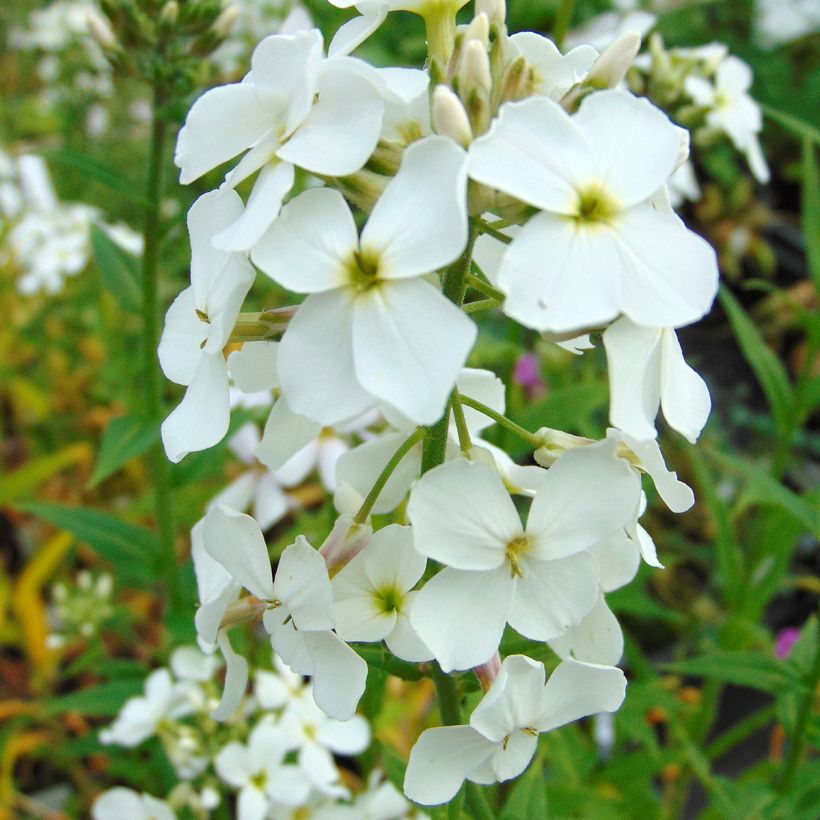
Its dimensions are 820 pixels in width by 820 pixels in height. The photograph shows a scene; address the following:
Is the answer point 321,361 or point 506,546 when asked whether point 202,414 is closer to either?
point 321,361

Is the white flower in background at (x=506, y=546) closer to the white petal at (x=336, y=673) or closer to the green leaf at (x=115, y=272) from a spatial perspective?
the white petal at (x=336, y=673)

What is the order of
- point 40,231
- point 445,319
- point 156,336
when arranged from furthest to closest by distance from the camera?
1. point 40,231
2. point 156,336
3. point 445,319

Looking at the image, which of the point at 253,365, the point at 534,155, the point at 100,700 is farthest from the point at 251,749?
the point at 534,155

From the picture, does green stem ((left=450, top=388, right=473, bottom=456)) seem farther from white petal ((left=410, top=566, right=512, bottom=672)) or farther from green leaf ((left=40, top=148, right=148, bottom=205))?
green leaf ((left=40, top=148, right=148, bottom=205))

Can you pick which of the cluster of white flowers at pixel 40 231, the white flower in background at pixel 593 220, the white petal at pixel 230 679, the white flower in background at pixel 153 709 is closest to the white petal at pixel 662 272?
the white flower in background at pixel 593 220

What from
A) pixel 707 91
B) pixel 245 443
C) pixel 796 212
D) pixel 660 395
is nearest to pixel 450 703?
pixel 660 395

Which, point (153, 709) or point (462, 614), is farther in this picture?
point (153, 709)
